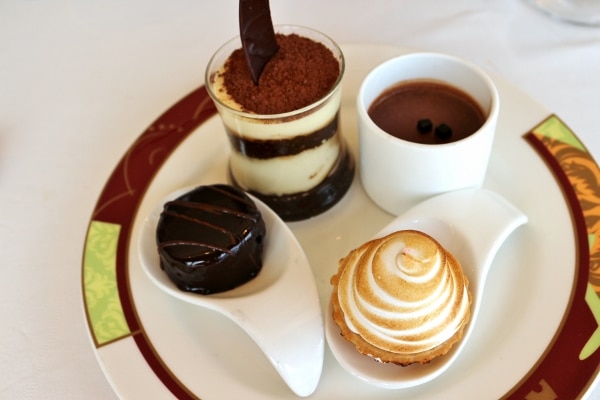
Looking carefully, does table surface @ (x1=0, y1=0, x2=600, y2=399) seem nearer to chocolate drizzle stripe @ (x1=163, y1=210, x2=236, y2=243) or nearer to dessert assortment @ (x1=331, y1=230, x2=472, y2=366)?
chocolate drizzle stripe @ (x1=163, y1=210, x2=236, y2=243)

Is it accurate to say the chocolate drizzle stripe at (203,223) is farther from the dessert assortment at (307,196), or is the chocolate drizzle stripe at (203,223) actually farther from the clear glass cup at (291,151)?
the clear glass cup at (291,151)

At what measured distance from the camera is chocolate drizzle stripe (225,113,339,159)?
116cm

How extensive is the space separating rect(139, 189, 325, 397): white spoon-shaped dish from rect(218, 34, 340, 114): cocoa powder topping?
0.73 ft

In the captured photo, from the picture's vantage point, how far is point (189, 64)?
5.22ft

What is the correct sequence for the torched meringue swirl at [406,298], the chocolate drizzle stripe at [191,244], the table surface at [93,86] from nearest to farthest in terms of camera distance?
the torched meringue swirl at [406,298] → the chocolate drizzle stripe at [191,244] → the table surface at [93,86]

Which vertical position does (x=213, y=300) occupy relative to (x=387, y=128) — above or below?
below

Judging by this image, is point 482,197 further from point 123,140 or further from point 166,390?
point 123,140

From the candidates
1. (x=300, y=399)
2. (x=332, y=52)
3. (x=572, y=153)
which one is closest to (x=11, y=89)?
(x=332, y=52)

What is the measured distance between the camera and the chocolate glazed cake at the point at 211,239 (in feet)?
3.52

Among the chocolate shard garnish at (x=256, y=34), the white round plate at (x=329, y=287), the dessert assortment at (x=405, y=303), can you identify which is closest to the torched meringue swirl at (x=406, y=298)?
the dessert assortment at (x=405, y=303)

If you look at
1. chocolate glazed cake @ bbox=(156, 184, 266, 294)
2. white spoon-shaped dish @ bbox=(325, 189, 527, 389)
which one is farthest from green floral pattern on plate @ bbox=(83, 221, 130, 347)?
white spoon-shaped dish @ bbox=(325, 189, 527, 389)

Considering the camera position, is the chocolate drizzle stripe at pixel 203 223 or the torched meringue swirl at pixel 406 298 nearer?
the torched meringue swirl at pixel 406 298

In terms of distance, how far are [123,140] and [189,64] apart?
11.7 inches

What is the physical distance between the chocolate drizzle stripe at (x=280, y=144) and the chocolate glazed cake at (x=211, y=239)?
0.09 m
